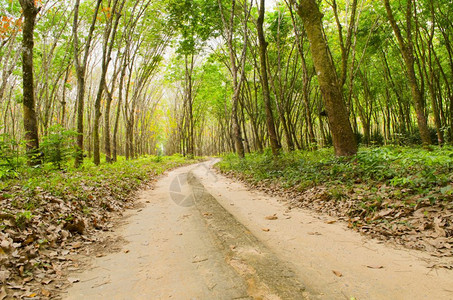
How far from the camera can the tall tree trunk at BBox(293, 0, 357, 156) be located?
626cm

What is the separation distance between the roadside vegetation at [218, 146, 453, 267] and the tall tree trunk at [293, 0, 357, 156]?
1.56 feet

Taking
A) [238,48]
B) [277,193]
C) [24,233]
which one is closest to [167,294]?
[24,233]

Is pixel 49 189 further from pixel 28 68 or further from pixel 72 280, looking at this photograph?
pixel 28 68

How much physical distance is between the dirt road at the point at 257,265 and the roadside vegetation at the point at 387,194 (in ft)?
1.38

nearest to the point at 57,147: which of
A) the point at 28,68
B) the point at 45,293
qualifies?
the point at 28,68

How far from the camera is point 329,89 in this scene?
6312 mm

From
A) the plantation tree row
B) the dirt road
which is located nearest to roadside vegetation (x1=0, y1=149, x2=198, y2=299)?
the dirt road

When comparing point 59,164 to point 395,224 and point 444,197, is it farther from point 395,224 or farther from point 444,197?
point 444,197

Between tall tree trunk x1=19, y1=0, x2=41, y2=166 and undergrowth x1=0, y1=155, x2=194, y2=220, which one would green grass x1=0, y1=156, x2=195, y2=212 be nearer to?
undergrowth x1=0, y1=155, x2=194, y2=220

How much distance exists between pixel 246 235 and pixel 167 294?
5.06ft

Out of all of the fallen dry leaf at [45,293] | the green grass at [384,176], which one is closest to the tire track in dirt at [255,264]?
the fallen dry leaf at [45,293]

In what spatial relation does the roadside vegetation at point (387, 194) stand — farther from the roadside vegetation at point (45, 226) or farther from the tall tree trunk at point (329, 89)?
the roadside vegetation at point (45, 226)

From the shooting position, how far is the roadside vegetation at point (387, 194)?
10.3 feet

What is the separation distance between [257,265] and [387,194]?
2973 mm
